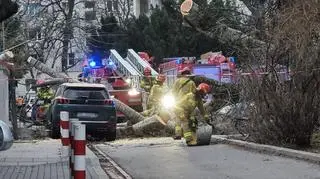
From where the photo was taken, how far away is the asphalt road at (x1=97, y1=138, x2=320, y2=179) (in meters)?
10.5

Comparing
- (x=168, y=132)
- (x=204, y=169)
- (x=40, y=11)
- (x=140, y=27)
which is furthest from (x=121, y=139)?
(x=140, y=27)

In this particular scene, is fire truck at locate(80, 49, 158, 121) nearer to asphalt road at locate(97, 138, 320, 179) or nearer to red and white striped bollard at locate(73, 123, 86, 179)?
asphalt road at locate(97, 138, 320, 179)

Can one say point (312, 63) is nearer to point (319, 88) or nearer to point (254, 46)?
point (319, 88)

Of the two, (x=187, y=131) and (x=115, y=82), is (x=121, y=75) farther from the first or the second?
(x=187, y=131)

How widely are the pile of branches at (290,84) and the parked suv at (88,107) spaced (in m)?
5.81

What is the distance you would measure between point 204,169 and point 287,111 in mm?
2852

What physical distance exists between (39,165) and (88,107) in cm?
754

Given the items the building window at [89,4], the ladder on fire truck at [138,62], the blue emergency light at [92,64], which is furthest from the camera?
the building window at [89,4]

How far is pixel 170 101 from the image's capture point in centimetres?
1958

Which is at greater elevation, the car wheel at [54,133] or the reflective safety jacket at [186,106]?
the reflective safety jacket at [186,106]

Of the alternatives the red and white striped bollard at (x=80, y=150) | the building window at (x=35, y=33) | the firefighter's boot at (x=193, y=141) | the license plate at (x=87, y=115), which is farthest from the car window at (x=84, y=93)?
the building window at (x=35, y=33)

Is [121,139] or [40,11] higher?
[40,11]

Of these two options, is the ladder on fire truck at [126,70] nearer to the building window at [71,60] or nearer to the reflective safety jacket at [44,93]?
the reflective safety jacket at [44,93]

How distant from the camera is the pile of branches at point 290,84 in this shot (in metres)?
12.5
